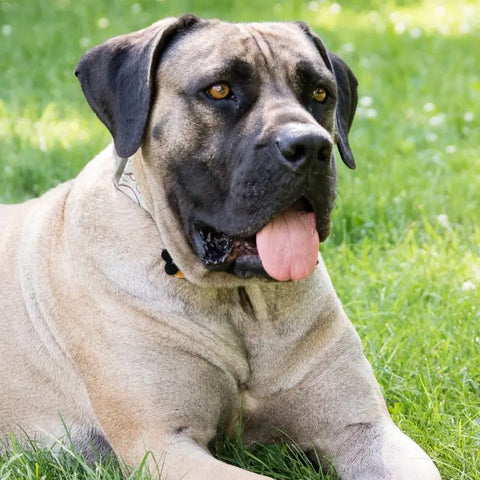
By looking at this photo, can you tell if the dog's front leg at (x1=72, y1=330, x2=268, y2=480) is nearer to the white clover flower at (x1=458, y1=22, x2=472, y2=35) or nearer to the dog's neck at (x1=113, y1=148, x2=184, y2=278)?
the dog's neck at (x1=113, y1=148, x2=184, y2=278)

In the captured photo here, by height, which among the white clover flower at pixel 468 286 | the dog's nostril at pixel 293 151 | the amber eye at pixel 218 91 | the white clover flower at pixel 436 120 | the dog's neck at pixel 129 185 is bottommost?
the white clover flower at pixel 436 120

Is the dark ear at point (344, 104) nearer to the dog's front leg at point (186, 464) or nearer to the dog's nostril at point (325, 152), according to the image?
the dog's nostril at point (325, 152)

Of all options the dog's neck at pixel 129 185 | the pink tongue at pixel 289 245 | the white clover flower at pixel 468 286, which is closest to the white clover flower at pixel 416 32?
the white clover flower at pixel 468 286

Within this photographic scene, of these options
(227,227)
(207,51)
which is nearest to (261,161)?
(227,227)

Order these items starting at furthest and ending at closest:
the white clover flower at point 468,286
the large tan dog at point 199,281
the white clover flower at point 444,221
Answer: the white clover flower at point 444,221 < the white clover flower at point 468,286 < the large tan dog at point 199,281

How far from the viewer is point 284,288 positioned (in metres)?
3.52

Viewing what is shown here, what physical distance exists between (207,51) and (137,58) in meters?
0.22

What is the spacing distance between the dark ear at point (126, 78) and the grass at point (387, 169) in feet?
3.41

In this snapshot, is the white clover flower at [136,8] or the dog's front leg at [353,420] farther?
the white clover flower at [136,8]

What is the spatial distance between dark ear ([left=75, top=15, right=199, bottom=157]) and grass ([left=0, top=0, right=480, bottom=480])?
1.04 meters

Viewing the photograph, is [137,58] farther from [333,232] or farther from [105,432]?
[333,232]

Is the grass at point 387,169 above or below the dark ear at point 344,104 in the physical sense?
below

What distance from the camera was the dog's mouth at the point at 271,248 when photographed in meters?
3.18

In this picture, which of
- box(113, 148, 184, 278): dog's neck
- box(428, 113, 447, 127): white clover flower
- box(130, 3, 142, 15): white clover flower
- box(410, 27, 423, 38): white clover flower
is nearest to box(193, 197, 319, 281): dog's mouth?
box(113, 148, 184, 278): dog's neck
